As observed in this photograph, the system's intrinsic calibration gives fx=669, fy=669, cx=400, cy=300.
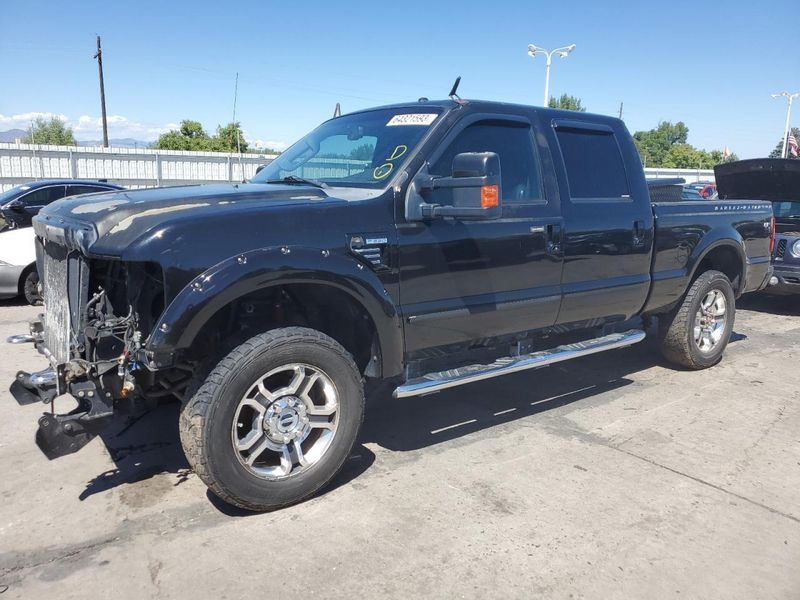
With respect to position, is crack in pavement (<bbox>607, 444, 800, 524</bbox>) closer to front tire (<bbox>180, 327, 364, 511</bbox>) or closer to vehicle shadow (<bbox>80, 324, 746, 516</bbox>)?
vehicle shadow (<bbox>80, 324, 746, 516</bbox>)

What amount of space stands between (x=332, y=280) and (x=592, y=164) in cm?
250

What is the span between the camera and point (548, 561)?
3.00 metres

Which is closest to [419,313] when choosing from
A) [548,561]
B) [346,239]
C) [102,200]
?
[346,239]

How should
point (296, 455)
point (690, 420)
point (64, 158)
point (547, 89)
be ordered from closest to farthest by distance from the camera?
point (296, 455) < point (690, 420) < point (64, 158) < point (547, 89)

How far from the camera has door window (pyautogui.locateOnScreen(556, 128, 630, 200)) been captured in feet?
15.5

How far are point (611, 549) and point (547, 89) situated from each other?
107ft

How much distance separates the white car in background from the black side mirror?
250 inches

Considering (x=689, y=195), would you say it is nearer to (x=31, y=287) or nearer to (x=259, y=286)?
(x=31, y=287)

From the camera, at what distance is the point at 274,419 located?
10.9 feet

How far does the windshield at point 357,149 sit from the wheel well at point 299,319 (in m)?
0.73

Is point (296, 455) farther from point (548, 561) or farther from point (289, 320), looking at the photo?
point (548, 561)

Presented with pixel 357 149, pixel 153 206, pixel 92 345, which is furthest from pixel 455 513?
pixel 357 149

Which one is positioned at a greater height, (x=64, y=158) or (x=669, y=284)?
(x=64, y=158)

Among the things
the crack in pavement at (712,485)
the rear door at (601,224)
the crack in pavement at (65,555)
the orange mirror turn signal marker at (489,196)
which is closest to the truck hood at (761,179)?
the rear door at (601,224)
